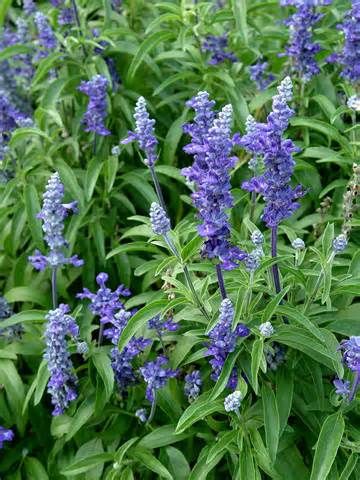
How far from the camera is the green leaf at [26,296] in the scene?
16.3 ft

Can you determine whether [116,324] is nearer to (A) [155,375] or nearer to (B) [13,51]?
(A) [155,375]

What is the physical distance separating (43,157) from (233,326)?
234cm

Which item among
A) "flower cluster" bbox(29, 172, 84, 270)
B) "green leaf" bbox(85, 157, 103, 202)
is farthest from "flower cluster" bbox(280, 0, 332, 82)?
"flower cluster" bbox(29, 172, 84, 270)

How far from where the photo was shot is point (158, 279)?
498 cm

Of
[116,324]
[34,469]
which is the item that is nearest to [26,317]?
[116,324]

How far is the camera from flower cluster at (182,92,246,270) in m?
3.18

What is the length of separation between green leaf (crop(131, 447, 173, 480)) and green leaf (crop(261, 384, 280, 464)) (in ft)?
2.12

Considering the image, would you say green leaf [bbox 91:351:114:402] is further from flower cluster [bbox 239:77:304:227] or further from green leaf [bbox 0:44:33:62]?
green leaf [bbox 0:44:33:62]

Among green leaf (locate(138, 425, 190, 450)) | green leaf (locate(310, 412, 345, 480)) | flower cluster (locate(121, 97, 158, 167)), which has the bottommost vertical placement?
green leaf (locate(138, 425, 190, 450))

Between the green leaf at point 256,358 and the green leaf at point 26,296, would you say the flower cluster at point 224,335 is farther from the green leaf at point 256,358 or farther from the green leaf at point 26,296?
the green leaf at point 26,296

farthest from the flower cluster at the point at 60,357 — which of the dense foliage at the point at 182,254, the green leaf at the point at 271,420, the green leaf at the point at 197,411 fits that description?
the green leaf at the point at 271,420

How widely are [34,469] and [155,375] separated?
3.64ft

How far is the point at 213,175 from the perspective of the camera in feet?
10.6

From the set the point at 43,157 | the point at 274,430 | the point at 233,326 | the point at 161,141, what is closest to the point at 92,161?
the point at 43,157
